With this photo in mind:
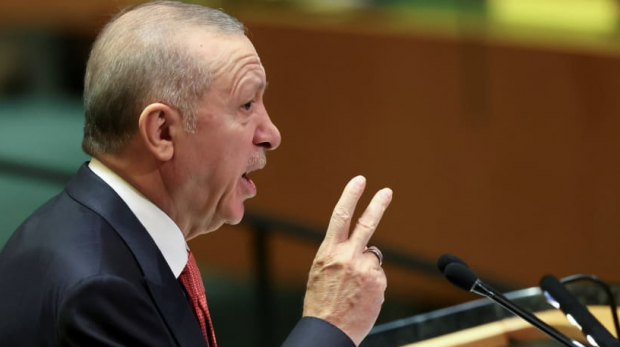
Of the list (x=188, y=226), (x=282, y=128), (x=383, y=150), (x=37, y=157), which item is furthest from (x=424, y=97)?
(x=188, y=226)

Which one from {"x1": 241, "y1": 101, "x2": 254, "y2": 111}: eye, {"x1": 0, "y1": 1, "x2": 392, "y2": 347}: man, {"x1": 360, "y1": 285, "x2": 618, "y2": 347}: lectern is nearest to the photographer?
{"x1": 0, "y1": 1, "x2": 392, "y2": 347}: man

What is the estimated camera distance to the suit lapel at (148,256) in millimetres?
1319

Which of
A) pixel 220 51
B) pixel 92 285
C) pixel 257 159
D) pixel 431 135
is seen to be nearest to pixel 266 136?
pixel 257 159

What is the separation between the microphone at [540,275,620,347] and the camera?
151 centimetres

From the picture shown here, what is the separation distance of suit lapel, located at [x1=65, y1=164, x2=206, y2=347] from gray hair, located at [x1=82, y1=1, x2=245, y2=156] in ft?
0.20

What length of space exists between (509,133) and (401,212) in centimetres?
57

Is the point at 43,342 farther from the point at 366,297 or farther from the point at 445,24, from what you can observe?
the point at 445,24

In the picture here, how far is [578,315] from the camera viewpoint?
1559 mm

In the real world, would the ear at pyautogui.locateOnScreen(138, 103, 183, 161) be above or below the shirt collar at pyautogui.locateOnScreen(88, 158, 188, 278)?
above

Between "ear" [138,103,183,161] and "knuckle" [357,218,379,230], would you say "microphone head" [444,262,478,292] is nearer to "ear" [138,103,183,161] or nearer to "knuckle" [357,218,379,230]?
"knuckle" [357,218,379,230]

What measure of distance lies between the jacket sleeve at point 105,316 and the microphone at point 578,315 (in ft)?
2.10

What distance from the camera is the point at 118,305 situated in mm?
1230

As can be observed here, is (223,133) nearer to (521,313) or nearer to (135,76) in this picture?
(135,76)

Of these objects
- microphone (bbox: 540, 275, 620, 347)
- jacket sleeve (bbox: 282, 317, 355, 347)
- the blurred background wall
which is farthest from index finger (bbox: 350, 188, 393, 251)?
the blurred background wall
